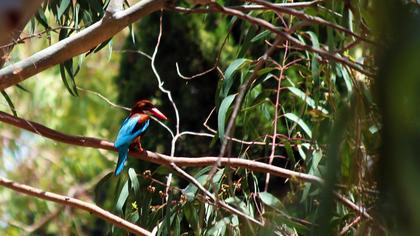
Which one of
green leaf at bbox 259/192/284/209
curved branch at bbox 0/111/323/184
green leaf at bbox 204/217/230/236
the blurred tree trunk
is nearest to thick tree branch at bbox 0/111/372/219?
curved branch at bbox 0/111/323/184

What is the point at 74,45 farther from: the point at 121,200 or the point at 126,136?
the point at 126,136

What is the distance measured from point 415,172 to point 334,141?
42cm

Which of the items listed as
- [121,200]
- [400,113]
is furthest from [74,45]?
[400,113]

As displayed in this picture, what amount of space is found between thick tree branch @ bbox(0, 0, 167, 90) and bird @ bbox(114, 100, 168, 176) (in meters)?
0.57

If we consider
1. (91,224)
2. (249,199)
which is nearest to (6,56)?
(249,199)

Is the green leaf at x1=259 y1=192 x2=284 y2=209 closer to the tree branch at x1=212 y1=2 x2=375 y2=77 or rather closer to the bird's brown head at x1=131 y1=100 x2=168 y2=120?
the tree branch at x1=212 y1=2 x2=375 y2=77

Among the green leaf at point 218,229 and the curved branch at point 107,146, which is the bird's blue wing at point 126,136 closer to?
the curved branch at point 107,146

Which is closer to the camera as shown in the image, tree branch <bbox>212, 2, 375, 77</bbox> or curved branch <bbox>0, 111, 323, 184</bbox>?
tree branch <bbox>212, 2, 375, 77</bbox>

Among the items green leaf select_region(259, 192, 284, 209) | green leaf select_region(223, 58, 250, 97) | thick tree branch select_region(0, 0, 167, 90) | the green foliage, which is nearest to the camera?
the green foliage

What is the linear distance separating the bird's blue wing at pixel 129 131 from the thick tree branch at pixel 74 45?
616mm

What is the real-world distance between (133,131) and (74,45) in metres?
1.13

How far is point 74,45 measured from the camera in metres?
3.15

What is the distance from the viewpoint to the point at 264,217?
9.91ft

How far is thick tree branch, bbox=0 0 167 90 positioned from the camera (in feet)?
10.3
